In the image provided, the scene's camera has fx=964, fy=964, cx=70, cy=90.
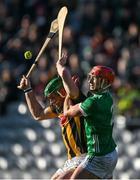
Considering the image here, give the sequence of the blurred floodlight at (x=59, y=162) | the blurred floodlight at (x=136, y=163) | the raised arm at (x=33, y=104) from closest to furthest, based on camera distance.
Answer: the raised arm at (x=33, y=104) → the blurred floodlight at (x=136, y=163) → the blurred floodlight at (x=59, y=162)

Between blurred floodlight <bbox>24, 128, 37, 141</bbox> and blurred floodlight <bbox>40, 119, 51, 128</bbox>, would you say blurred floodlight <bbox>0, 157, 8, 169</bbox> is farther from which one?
blurred floodlight <bbox>40, 119, 51, 128</bbox>

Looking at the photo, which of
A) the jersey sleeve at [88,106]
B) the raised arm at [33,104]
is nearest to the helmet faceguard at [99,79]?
the jersey sleeve at [88,106]

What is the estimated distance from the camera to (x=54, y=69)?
1562cm

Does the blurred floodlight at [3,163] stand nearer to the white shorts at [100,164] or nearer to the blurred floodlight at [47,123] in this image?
the blurred floodlight at [47,123]

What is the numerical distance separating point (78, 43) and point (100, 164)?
264 inches

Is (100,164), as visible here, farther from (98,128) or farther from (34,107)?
(34,107)

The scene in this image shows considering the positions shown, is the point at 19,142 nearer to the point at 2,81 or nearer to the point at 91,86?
the point at 2,81

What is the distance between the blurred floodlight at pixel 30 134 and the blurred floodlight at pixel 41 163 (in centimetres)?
36

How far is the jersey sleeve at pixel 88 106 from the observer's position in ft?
30.9

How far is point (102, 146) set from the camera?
379 inches

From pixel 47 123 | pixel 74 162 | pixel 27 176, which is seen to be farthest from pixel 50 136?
pixel 74 162

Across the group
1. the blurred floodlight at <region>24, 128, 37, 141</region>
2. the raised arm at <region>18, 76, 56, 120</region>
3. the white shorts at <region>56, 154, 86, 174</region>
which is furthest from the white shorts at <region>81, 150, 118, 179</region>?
the blurred floodlight at <region>24, 128, 37, 141</region>

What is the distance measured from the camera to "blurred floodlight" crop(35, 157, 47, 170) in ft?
52.0

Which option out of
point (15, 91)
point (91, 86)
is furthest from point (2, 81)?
point (91, 86)
